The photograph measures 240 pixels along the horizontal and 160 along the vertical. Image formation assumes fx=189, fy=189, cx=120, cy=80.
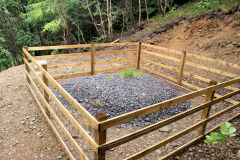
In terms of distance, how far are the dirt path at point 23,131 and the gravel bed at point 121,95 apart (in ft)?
2.72

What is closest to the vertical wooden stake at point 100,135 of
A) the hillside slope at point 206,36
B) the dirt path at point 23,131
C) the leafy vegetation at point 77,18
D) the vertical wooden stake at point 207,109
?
the dirt path at point 23,131

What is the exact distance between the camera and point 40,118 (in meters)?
4.16

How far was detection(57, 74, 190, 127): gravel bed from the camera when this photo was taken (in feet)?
14.1

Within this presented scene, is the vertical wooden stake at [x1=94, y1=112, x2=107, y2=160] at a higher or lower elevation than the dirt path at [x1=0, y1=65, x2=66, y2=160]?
higher

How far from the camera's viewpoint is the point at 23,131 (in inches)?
146

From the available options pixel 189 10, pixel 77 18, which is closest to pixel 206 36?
pixel 189 10

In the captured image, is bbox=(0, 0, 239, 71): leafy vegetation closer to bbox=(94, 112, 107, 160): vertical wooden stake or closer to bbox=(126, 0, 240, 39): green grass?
bbox=(126, 0, 240, 39): green grass

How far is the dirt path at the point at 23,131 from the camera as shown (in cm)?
316

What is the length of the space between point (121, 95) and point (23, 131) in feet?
7.27

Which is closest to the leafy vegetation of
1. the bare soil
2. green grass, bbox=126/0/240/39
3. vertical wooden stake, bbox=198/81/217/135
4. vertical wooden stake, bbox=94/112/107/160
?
green grass, bbox=126/0/240/39

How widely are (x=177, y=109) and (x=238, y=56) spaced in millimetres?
3899

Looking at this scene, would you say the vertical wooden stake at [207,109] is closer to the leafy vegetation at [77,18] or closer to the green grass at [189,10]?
the green grass at [189,10]

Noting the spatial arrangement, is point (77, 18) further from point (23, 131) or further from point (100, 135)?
point (100, 135)

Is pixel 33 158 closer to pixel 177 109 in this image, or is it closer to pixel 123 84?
pixel 123 84
